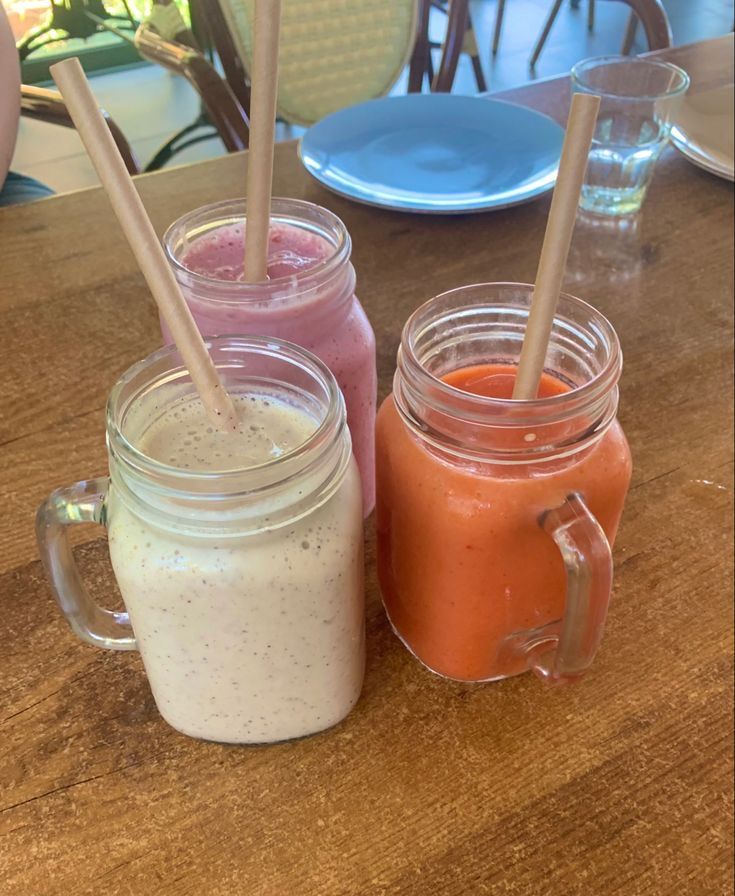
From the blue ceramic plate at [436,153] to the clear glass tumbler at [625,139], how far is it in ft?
0.15

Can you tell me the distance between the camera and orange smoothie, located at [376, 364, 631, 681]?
16.1 inches

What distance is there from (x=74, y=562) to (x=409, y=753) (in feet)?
0.67

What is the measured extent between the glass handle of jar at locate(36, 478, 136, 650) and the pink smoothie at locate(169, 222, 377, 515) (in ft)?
0.37

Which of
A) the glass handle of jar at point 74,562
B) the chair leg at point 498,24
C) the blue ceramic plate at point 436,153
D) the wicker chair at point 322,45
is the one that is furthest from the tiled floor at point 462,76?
the glass handle of jar at point 74,562

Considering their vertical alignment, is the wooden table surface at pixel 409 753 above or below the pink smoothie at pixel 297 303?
below

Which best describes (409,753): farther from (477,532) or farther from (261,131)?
(261,131)

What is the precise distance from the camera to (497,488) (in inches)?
16.1

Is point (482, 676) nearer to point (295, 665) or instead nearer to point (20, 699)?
point (295, 665)

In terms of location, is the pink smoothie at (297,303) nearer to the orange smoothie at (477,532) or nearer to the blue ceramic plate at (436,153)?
the orange smoothie at (477,532)

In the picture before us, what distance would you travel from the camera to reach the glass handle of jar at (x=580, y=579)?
1.27ft

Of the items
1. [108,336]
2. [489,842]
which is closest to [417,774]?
[489,842]

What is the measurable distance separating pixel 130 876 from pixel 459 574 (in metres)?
0.21

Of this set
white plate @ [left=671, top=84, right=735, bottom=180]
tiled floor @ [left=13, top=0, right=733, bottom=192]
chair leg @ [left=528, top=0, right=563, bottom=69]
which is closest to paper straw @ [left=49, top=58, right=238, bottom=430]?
white plate @ [left=671, top=84, right=735, bottom=180]

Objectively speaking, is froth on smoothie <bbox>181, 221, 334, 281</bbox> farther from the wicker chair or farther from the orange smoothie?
the wicker chair
